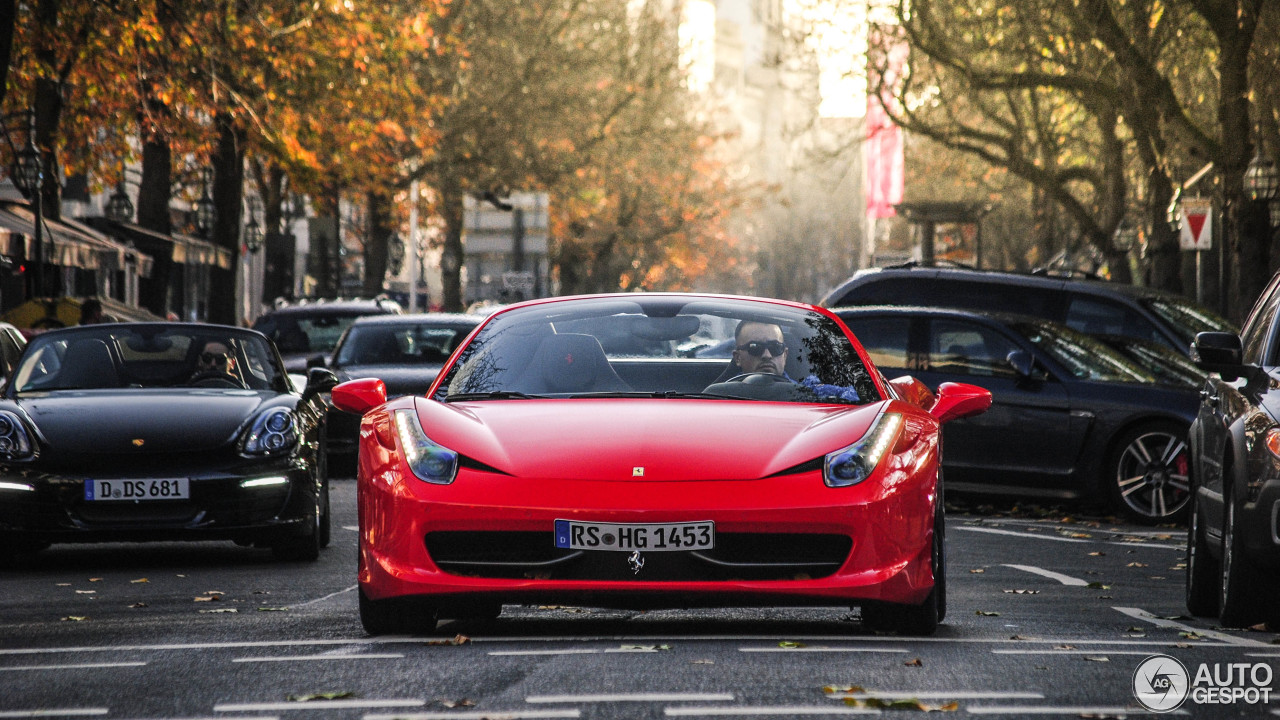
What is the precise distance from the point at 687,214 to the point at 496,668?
69820mm

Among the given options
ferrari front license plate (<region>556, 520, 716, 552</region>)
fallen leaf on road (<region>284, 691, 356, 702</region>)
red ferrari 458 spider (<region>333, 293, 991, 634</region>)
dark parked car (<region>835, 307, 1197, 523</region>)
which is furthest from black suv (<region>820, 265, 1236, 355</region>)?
fallen leaf on road (<region>284, 691, 356, 702</region>)

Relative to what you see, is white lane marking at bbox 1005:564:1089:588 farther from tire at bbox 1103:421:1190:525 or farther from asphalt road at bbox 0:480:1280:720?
tire at bbox 1103:421:1190:525

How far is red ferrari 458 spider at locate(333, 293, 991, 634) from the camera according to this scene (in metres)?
7.03

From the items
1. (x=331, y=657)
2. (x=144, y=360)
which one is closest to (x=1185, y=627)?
(x=331, y=657)

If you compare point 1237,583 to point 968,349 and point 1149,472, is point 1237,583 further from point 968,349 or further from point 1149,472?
point 968,349

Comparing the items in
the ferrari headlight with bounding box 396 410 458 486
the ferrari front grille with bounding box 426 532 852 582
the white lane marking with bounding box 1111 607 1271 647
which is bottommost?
the white lane marking with bounding box 1111 607 1271 647

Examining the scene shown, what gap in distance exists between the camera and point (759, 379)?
8109mm

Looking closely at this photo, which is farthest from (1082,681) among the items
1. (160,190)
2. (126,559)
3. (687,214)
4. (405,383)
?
(687,214)

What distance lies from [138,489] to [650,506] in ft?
15.7

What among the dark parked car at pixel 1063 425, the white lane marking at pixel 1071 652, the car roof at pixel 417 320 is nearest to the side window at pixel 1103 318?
the dark parked car at pixel 1063 425

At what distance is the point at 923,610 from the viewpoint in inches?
293

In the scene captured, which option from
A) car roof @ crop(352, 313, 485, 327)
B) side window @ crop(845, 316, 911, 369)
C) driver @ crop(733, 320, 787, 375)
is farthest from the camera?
car roof @ crop(352, 313, 485, 327)

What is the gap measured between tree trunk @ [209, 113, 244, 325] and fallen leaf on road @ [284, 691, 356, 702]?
90.7 ft

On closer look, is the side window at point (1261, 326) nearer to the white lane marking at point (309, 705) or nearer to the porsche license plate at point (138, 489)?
the white lane marking at point (309, 705)
